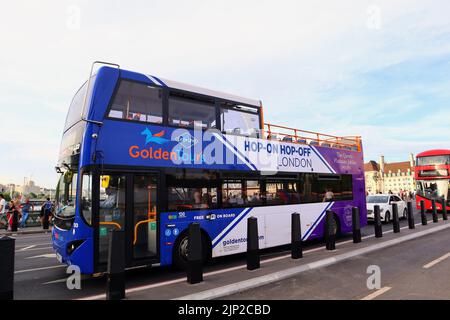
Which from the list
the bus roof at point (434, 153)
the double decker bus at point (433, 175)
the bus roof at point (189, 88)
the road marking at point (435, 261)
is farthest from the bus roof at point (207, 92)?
the bus roof at point (434, 153)

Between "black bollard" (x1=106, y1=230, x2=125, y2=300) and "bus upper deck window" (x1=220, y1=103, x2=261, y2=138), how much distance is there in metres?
4.04

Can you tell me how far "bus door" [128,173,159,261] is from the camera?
21.0 ft

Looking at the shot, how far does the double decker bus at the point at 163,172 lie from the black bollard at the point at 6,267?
153 centimetres

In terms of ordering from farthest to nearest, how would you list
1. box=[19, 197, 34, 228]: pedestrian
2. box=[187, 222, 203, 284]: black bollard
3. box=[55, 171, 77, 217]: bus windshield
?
box=[19, 197, 34, 228]: pedestrian → box=[55, 171, 77, 217]: bus windshield → box=[187, 222, 203, 284]: black bollard

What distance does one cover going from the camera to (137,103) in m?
6.76

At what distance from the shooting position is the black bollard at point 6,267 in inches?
163

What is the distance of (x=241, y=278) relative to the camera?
6176 mm

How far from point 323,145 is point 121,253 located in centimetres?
811

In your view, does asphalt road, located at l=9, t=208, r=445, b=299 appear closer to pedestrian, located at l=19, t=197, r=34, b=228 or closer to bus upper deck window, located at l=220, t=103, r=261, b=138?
bus upper deck window, located at l=220, t=103, r=261, b=138

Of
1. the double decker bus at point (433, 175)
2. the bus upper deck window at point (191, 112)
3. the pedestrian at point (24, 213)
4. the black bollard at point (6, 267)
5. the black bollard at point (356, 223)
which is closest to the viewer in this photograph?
the black bollard at point (6, 267)

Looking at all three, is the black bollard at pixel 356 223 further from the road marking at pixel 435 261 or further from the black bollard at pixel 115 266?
the black bollard at pixel 115 266

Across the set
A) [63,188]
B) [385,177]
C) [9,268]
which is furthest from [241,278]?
[385,177]

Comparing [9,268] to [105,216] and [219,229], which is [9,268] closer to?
[105,216]

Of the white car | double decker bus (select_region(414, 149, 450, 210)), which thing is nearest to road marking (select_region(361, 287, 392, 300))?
the white car
